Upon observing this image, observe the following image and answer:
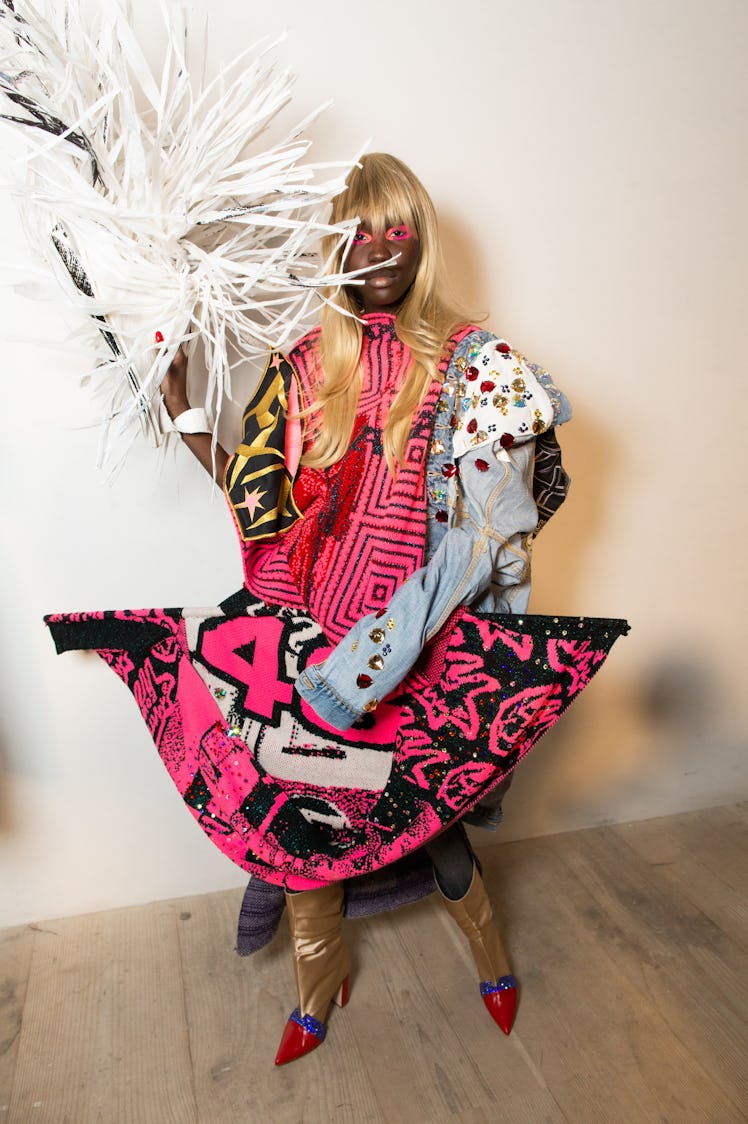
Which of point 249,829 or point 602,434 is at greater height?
point 602,434

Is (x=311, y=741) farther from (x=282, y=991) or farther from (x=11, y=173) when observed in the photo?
(x=11, y=173)

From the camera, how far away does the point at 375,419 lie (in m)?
1.19

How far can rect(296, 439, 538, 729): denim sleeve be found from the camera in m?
1.09

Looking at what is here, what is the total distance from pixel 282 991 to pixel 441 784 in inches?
22.8

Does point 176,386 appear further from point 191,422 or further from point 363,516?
point 363,516

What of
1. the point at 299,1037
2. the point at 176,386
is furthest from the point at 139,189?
the point at 299,1037

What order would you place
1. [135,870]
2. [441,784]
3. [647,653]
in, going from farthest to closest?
1. [647,653]
2. [135,870]
3. [441,784]

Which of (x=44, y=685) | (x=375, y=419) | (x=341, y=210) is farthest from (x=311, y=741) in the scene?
(x=341, y=210)

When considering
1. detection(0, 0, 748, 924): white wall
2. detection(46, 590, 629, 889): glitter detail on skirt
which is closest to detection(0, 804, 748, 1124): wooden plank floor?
detection(0, 0, 748, 924): white wall

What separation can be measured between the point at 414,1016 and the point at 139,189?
4.33 feet

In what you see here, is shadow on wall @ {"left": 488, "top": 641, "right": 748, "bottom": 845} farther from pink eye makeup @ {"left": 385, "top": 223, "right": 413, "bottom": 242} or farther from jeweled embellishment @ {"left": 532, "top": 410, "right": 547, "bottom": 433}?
pink eye makeup @ {"left": 385, "top": 223, "right": 413, "bottom": 242}

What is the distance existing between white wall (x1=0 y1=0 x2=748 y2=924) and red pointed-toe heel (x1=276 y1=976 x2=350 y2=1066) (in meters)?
0.41

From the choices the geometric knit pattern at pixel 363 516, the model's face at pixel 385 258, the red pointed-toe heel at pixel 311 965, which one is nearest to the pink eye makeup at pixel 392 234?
the model's face at pixel 385 258

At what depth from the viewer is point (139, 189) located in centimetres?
111
